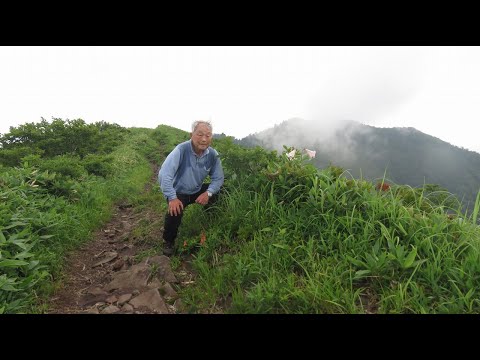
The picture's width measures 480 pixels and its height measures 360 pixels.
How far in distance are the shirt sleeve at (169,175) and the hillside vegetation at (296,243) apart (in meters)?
0.71

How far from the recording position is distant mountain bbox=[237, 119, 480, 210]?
7096 centimetres

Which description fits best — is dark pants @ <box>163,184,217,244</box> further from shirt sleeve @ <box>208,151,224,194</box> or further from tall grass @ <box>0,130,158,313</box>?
tall grass @ <box>0,130,158,313</box>

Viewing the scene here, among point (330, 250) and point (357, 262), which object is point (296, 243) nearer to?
point (330, 250)

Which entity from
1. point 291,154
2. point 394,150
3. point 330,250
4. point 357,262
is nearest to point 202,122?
point 291,154

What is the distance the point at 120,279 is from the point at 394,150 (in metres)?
102

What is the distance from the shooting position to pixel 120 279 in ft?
11.3

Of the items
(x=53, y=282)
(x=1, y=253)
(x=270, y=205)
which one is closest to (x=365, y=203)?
(x=270, y=205)

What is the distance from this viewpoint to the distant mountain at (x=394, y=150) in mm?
70963

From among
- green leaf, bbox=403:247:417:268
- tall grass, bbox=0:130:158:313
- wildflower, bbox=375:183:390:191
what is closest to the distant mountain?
tall grass, bbox=0:130:158:313

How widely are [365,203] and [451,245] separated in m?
0.87

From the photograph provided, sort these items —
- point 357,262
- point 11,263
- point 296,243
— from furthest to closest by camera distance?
point 296,243
point 11,263
point 357,262

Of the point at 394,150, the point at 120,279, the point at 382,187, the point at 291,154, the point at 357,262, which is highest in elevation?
the point at 291,154

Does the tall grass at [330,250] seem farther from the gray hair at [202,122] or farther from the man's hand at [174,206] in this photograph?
the gray hair at [202,122]

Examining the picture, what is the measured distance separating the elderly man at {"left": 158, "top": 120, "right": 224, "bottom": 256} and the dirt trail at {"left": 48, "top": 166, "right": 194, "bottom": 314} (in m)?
0.54
